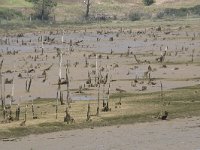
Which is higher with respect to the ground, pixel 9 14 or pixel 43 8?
pixel 43 8

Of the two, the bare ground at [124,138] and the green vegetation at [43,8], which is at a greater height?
the green vegetation at [43,8]

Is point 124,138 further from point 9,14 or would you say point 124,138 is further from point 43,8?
point 9,14

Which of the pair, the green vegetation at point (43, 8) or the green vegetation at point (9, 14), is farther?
the green vegetation at point (9, 14)

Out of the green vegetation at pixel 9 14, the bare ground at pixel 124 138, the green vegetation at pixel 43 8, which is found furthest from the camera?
the green vegetation at pixel 9 14

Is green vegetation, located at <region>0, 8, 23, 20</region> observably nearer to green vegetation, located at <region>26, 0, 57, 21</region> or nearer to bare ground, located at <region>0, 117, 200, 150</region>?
green vegetation, located at <region>26, 0, 57, 21</region>

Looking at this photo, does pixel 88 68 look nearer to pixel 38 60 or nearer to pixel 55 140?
pixel 38 60

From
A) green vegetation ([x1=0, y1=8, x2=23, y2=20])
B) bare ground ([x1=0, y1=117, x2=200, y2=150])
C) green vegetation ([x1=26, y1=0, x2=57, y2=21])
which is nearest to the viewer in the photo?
bare ground ([x1=0, y1=117, x2=200, y2=150])

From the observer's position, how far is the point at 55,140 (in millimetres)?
17078

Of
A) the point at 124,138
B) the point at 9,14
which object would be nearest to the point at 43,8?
the point at 9,14

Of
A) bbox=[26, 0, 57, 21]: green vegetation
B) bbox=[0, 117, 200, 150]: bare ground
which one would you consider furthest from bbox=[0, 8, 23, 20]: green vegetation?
bbox=[0, 117, 200, 150]: bare ground

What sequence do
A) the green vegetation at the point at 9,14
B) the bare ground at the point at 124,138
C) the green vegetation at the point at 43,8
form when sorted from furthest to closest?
the green vegetation at the point at 9,14 < the green vegetation at the point at 43,8 < the bare ground at the point at 124,138

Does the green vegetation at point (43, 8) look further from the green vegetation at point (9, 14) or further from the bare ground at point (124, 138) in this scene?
the bare ground at point (124, 138)

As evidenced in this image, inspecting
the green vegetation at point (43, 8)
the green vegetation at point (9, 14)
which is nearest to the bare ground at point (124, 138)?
the green vegetation at point (43, 8)

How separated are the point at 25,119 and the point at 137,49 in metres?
31.2
